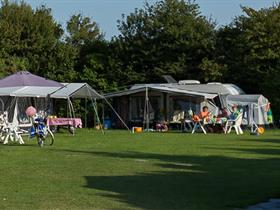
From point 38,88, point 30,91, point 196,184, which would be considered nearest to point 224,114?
point 38,88

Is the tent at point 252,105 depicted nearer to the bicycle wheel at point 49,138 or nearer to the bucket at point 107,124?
the bucket at point 107,124

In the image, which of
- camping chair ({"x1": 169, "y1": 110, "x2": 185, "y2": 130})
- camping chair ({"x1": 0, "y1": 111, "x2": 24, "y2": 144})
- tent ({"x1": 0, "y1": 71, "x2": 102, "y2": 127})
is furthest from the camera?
camping chair ({"x1": 169, "y1": 110, "x2": 185, "y2": 130})

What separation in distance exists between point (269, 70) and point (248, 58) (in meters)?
1.60

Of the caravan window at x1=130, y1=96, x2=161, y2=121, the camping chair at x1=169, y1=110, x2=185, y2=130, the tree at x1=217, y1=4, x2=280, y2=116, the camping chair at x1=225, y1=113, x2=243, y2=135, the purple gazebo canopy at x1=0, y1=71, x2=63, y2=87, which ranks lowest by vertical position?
the camping chair at x1=225, y1=113, x2=243, y2=135

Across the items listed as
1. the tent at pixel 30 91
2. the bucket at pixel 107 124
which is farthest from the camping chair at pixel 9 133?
the bucket at pixel 107 124

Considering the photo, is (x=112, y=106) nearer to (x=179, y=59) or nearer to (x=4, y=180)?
(x=179, y=59)

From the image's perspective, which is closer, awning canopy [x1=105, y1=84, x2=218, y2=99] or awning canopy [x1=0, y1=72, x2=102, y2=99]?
awning canopy [x1=0, y1=72, x2=102, y2=99]

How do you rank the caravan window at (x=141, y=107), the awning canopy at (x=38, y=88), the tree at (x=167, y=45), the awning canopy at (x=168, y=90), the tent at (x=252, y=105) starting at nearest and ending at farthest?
the awning canopy at (x=38, y=88) → the awning canopy at (x=168, y=90) → the tent at (x=252, y=105) → the caravan window at (x=141, y=107) → the tree at (x=167, y=45)

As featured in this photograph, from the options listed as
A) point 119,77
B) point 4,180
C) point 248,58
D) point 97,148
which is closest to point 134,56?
point 119,77

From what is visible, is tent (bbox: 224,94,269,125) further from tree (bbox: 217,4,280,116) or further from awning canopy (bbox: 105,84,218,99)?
tree (bbox: 217,4,280,116)

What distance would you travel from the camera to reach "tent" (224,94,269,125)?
35.2 meters

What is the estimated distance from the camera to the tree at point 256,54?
127ft

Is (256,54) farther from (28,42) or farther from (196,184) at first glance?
(196,184)

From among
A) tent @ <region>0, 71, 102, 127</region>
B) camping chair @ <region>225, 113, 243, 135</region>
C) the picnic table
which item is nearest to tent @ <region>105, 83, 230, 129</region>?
the picnic table
